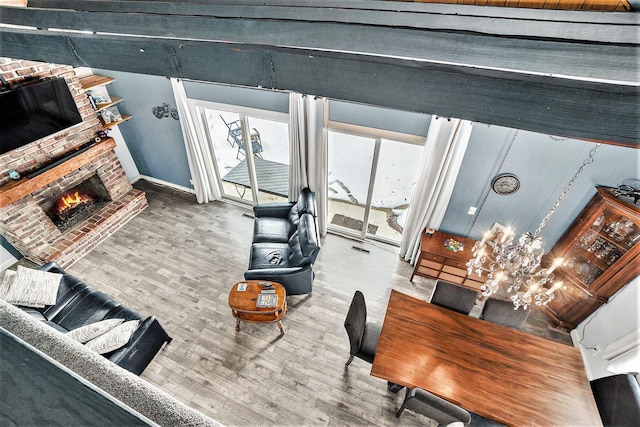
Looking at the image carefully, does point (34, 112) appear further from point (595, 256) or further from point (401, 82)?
point (595, 256)

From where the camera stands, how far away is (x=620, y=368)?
110 inches

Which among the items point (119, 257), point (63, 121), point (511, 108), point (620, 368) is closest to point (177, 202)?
point (119, 257)

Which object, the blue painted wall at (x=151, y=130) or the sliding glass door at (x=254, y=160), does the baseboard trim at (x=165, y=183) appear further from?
the sliding glass door at (x=254, y=160)

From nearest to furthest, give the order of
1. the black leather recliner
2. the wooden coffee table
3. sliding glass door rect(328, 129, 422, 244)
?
the wooden coffee table
the black leather recliner
sliding glass door rect(328, 129, 422, 244)

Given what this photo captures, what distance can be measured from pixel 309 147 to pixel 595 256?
3662mm

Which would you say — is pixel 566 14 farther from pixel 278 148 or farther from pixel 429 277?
pixel 278 148

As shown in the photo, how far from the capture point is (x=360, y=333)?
2.85m

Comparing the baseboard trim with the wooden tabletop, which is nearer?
the wooden tabletop

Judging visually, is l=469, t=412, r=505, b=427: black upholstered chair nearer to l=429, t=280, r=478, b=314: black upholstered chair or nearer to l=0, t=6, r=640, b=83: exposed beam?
l=429, t=280, r=478, b=314: black upholstered chair

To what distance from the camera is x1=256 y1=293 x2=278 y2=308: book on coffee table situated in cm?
325

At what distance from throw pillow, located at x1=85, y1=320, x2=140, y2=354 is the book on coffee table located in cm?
126

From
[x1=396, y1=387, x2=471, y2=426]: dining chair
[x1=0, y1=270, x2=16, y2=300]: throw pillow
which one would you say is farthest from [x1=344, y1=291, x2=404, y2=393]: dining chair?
[x1=0, y1=270, x2=16, y2=300]: throw pillow

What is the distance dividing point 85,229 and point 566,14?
18.9 ft

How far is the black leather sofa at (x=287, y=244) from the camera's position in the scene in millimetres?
3555
